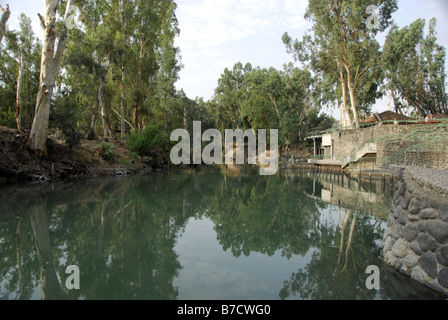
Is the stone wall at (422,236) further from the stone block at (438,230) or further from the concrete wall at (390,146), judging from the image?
the concrete wall at (390,146)

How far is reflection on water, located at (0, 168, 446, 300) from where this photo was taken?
3.72 metres

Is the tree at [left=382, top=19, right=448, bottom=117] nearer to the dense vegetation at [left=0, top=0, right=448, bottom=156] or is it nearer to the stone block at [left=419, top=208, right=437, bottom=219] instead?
the dense vegetation at [left=0, top=0, right=448, bottom=156]

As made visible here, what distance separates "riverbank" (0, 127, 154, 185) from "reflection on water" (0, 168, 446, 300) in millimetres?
4270

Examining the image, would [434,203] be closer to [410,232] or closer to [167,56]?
[410,232]

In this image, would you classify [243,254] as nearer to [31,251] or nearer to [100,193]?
[31,251]

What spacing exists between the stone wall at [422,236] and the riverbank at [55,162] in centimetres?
1469

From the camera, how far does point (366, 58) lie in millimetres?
25172

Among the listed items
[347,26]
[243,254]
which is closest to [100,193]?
[243,254]

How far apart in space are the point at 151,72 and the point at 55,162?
17680 mm

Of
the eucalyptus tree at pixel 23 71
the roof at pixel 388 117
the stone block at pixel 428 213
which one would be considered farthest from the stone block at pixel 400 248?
the roof at pixel 388 117

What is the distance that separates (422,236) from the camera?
381 centimetres

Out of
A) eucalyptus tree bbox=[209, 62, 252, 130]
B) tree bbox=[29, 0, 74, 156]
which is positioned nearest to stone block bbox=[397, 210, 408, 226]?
tree bbox=[29, 0, 74, 156]

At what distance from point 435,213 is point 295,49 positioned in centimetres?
2625
